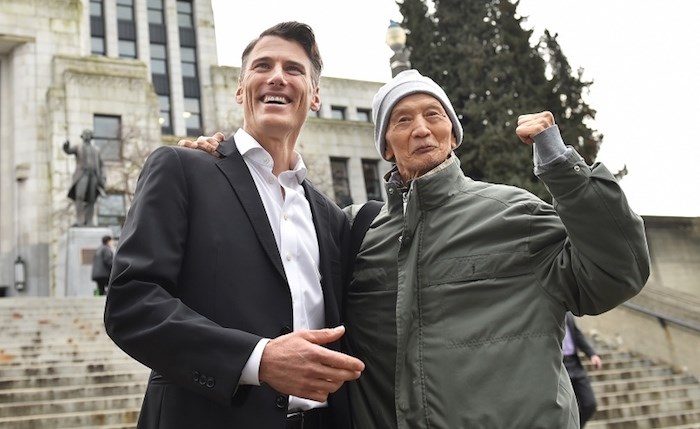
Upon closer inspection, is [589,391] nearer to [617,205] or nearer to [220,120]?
[617,205]

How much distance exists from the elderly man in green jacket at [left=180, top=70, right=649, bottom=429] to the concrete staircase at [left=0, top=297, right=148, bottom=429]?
5126mm

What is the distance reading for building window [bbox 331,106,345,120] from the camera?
133 ft

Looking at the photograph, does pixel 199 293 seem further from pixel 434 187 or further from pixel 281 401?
pixel 434 187

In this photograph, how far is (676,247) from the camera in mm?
17219

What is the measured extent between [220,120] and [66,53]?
9107 mm

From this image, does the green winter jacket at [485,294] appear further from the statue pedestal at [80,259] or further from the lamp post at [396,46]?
the statue pedestal at [80,259]

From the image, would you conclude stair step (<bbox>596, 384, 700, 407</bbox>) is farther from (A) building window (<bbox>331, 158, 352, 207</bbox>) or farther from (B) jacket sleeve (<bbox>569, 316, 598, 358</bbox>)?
(A) building window (<bbox>331, 158, 352, 207</bbox>)

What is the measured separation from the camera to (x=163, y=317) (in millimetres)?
1883

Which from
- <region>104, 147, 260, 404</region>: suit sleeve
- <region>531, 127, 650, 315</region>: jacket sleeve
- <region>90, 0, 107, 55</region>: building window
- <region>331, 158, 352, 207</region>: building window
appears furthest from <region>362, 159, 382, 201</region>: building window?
<region>104, 147, 260, 404</region>: suit sleeve

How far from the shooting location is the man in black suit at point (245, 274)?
1.86 metres

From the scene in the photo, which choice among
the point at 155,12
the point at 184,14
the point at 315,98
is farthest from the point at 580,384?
the point at 155,12

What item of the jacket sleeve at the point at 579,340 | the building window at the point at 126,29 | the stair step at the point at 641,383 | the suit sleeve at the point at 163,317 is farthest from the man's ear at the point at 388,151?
the building window at the point at 126,29

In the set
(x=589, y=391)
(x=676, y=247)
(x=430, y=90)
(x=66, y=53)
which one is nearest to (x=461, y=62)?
(x=676, y=247)

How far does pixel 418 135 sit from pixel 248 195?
850 mm
